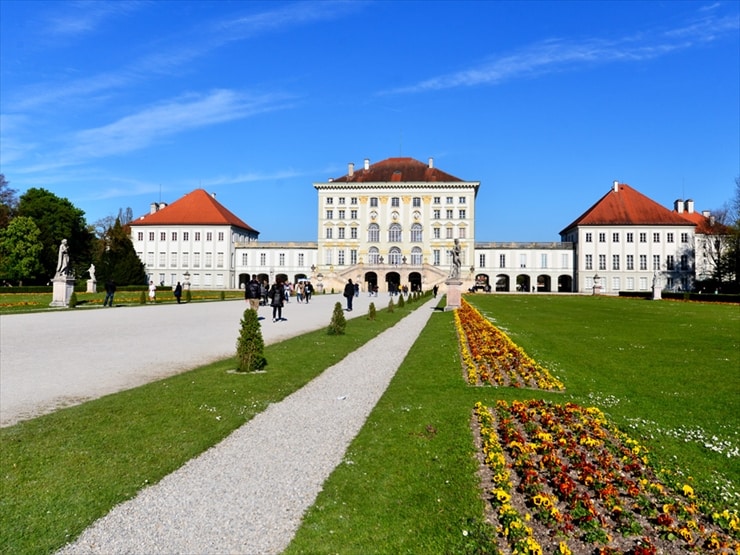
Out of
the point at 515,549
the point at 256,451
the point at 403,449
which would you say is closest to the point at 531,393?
the point at 403,449

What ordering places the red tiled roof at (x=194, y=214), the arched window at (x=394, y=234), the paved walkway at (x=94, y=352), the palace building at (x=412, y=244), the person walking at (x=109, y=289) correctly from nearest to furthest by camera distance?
the paved walkway at (x=94, y=352)
the person walking at (x=109, y=289)
the palace building at (x=412, y=244)
the arched window at (x=394, y=234)
the red tiled roof at (x=194, y=214)

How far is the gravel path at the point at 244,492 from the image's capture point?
3596mm

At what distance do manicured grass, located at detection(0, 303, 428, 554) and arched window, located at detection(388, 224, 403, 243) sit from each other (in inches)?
2586

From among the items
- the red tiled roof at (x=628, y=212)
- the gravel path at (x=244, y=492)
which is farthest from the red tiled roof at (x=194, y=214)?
the gravel path at (x=244, y=492)

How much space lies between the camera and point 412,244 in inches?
2916

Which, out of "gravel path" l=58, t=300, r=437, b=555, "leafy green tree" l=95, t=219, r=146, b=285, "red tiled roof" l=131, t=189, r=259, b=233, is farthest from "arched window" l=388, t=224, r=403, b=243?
"gravel path" l=58, t=300, r=437, b=555

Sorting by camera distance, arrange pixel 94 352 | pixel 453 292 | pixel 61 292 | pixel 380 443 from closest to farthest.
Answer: pixel 380 443 → pixel 94 352 → pixel 453 292 → pixel 61 292

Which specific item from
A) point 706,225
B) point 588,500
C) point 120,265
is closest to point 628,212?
point 706,225

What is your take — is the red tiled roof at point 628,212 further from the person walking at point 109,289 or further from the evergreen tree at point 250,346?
the evergreen tree at point 250,346

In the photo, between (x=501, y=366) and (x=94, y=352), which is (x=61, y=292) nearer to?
(x=94, y=352)

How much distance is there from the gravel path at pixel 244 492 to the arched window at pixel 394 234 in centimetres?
6764

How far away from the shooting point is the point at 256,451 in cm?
538

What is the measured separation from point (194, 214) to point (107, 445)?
75775 millimetres

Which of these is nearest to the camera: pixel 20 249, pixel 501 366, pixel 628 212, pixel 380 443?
pixel 380 443
